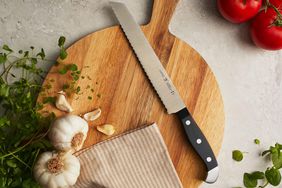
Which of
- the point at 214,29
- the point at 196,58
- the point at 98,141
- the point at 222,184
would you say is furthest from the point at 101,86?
the point at 222,184

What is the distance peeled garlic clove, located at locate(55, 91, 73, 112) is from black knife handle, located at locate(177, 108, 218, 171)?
1.02 feet

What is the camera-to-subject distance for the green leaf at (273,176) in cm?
142

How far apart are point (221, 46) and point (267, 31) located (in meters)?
0.15

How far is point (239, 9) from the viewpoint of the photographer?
1340mm

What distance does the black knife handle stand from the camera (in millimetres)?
1344

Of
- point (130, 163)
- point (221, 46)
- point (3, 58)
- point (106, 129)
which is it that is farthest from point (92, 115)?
point (221, 46)

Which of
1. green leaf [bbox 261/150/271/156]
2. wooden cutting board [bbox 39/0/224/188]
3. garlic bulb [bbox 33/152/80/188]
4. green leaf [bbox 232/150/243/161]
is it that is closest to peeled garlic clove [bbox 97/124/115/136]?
wooden cutting board [bbox 39/0/224/188]

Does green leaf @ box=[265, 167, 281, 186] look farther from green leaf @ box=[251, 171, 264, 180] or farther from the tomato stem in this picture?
the tomato stem

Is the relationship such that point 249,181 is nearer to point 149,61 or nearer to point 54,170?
point 149,61

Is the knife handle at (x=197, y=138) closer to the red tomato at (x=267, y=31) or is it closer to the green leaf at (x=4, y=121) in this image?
the red tomato at (x=267, y=31)

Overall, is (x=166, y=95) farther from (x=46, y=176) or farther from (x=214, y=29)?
(x=46, y=176)

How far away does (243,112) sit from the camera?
1.47 metres

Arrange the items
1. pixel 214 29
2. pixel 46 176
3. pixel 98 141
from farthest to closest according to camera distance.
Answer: pixel 214 29
pixel 98 141
pixel 46 176

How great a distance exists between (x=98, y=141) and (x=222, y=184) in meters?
0.42
